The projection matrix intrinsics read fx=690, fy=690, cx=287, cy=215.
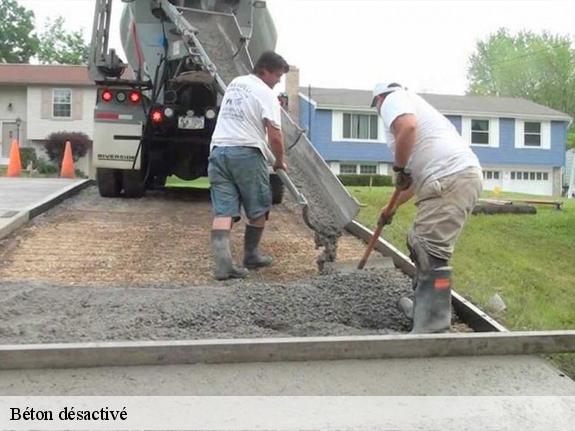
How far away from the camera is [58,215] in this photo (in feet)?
24.8

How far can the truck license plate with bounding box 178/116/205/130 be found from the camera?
841cm

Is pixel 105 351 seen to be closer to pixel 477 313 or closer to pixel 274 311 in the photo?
pixel 274 311

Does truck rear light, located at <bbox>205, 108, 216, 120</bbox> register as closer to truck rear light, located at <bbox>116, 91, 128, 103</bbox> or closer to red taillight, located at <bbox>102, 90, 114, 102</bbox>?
truck rear light, located at <bbox>116, 91, 128, 103</bbox>

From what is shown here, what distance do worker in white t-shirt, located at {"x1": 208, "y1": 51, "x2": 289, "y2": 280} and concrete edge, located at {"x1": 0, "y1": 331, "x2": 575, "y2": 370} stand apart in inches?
86.9

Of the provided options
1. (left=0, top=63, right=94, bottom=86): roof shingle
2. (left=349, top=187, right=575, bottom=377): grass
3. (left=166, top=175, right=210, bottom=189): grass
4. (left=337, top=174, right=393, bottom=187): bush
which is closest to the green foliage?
(left=337, top=174, right=393, bottom=187): bush

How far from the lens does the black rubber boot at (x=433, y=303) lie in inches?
146

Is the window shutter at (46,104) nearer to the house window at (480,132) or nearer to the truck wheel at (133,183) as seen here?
the house window at (480,132)

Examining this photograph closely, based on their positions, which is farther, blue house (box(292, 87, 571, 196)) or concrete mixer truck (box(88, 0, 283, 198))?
blue house (box(292, 87, 571, 196))

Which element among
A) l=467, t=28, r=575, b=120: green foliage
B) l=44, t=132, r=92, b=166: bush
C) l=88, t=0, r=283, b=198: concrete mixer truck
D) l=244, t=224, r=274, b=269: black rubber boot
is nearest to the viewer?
l=244, t=224, r=274, b=269: black rubber boot

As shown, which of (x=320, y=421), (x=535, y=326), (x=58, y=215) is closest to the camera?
(x=320, y=421)

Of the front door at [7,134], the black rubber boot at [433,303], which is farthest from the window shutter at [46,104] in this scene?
the black rubber boot at [433,303]

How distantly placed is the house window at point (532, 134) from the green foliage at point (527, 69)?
18.5 meters

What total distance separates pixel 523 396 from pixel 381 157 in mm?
30615

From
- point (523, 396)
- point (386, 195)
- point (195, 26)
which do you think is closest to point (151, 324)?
point (523, 396)
